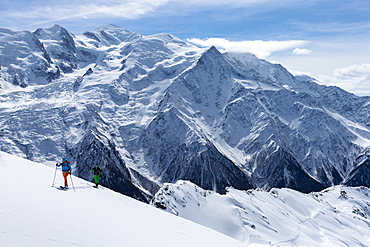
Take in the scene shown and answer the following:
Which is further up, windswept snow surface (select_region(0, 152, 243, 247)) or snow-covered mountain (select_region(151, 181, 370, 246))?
windswept snow surface (select_region(0, 152, 243, 247))

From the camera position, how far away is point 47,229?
16547 mm

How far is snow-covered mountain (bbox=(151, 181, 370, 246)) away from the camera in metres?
83.9

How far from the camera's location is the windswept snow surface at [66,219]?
15578 millimetres

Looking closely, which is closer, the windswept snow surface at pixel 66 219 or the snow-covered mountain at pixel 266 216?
the windswept snow surface at pixel 66 219

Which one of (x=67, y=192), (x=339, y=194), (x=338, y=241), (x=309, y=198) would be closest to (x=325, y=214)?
(x=309, y=198)

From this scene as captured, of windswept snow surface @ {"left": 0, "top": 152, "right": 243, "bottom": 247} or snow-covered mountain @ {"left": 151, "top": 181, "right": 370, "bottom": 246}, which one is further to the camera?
snow-covered mountain @ {"left": 151, "top": 181, "right": 370, "bottom": 246}

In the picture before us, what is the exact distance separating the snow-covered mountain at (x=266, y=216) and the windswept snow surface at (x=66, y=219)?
49646 millimetres

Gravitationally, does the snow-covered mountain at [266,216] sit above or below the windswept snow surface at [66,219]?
below

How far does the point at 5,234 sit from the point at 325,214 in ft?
461

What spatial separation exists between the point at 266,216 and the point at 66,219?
9152 cm

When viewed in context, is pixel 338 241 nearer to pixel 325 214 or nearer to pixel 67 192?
pixel 325 214

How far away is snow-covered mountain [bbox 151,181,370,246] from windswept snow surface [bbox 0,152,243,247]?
49.6 metres

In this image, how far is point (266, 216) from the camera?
103 meters

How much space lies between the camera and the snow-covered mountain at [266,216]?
275 feet
